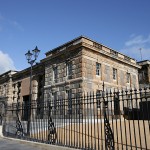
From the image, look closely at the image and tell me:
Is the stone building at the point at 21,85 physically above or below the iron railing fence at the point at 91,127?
above

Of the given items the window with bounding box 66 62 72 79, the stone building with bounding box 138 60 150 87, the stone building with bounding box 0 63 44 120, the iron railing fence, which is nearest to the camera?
the iron railing fence

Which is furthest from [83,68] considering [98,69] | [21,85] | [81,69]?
[21,85]

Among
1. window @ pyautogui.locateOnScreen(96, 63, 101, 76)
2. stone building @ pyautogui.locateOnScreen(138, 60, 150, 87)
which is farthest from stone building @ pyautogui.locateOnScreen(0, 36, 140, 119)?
stone building @ pyautogui.locateOnScreen(138, 60, 150, 87)

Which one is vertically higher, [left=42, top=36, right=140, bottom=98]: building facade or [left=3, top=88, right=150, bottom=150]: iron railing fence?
[left=42, top=36, right=140, bottom=98]: building facade

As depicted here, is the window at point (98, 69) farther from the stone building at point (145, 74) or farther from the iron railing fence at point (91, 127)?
the stone building at point (145, 74)

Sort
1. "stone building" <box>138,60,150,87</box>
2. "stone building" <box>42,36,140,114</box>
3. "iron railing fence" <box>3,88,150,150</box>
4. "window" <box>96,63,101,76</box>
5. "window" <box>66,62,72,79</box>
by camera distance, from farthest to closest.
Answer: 1. "stone building" <box>138,60,150,87</box>
2. "window" <box>96,63,101,76</box>
3. "window" <box>66,62,72,79</box>
4. "stone building" <box>42,36,140,114</box>
5. "iron railing fence" <box>3,88,150,150</box>

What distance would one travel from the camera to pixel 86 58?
21047 mm

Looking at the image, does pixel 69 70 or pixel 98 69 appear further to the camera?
pixel 98 69

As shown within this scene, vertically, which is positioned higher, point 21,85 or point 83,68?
point 83,68

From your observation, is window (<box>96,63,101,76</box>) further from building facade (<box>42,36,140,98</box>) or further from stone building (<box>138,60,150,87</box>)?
stone building (<box>138,60,150,87</box>)

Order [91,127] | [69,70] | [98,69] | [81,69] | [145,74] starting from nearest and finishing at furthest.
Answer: [91,127], [81,69], [69,70], [98,69], [145,74]

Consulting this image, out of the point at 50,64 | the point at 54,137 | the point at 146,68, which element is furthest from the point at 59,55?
the point at 146,68

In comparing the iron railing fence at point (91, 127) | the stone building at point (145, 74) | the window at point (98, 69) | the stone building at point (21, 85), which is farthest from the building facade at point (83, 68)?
the stone building at point (145, 74)

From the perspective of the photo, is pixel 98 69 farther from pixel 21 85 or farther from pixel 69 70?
pixel 21 85
